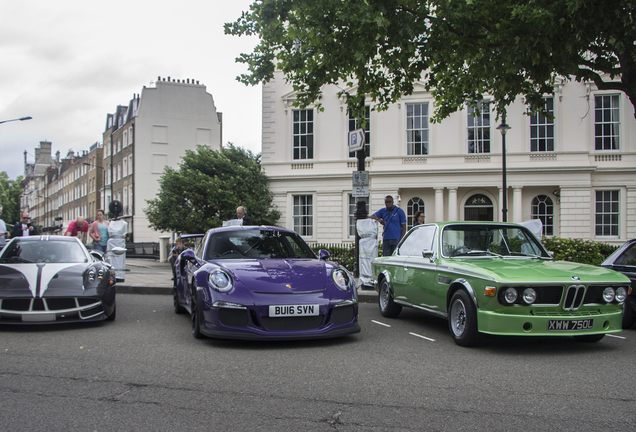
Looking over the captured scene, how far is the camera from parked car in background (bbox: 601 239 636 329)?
722 cm

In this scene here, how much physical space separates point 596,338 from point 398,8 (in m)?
6.58

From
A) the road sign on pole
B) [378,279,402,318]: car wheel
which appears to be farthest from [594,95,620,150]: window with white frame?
[378,279,402,318]: car wheel

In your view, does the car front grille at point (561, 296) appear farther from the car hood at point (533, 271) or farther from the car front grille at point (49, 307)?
the car front grille at point (49, 307)

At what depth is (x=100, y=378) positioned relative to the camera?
4820 mm

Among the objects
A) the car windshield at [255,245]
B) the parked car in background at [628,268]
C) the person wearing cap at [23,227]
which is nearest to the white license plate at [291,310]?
the car windshield at [255,245]

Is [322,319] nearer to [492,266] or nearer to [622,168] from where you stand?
[492,266]

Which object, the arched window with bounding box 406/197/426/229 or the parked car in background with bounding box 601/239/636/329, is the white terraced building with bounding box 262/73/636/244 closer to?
the arched window with bounding box 406/197/426/229

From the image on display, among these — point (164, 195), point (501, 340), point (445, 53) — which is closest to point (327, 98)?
point (164, 195)

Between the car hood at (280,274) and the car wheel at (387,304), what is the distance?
1.92 m

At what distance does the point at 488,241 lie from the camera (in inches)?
293

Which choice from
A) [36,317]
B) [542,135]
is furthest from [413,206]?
[36,317]

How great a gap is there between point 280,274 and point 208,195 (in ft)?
68.0

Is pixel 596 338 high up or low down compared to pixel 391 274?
down

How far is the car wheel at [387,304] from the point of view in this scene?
8.62 meters
